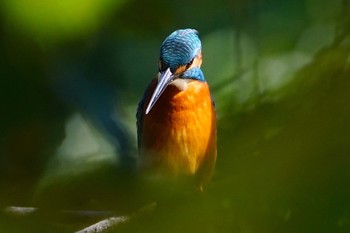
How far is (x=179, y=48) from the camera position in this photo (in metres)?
0.29

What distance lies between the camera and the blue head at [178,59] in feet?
0.86

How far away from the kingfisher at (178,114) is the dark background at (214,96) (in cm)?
1

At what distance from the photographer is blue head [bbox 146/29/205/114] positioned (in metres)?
0.26

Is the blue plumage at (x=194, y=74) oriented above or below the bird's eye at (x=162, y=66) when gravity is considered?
below

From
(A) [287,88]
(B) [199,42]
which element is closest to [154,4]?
(B) [199,42]

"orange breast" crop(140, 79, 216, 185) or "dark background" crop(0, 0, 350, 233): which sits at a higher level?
"dark background" crop(0, 0, 350, 233)

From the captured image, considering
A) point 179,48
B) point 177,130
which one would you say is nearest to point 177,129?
point 177,130

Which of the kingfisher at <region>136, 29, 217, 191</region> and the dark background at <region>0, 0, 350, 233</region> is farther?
the kingfisher at <region>136, 29, 217, 191</region>

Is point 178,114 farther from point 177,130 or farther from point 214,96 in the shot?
point 214,96

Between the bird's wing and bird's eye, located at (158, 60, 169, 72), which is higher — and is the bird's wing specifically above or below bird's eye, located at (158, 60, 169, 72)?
below

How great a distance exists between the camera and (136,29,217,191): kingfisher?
268 mm

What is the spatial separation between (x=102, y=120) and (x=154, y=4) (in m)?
0.08

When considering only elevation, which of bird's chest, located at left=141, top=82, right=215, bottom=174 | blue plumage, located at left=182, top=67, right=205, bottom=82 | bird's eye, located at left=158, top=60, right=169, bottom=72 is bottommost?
bird's chest, located at left=141, top=82, right=215, bottom=174

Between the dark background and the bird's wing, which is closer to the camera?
the dark background
